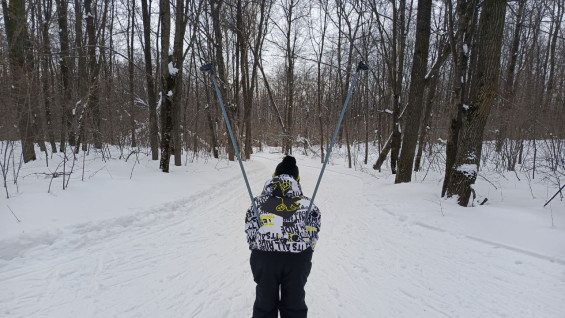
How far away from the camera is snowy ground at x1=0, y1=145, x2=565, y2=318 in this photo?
3168mm

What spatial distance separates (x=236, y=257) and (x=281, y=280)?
2.09m

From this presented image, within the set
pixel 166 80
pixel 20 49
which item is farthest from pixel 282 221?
pixel 20 49

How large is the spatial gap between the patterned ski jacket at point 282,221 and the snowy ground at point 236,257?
1222 millimetres

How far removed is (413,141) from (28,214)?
946 cm

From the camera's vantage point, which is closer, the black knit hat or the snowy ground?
the black knit hat

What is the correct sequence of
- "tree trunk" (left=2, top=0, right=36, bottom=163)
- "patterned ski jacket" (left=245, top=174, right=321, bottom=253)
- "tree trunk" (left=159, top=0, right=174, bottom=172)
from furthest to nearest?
"tree trunk" (left=159, top=0, right=174, bottom=172) < "tree trunk" (left=2, top=0, right=36, bottom=163) < "patterned ski jacket" (left=245, top=174, right=321, bottom=253)

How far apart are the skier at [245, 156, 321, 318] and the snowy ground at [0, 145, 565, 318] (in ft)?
2.63

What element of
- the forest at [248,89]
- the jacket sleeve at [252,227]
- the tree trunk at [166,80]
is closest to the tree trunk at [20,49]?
the forest at [248,89]

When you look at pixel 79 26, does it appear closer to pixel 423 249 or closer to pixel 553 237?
pixel 423 249

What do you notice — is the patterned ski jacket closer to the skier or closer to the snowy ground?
the skier

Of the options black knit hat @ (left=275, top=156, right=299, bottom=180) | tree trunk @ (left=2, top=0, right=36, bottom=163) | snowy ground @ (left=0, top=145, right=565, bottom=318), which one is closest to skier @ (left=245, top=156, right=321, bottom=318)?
black knit hat @ (left=275, top=156, right=299, bottom=180)

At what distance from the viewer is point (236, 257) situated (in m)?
4.34

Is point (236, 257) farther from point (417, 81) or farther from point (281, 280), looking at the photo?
point (417, 81)

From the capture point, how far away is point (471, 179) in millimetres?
6438
